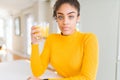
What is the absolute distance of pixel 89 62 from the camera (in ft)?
2.56

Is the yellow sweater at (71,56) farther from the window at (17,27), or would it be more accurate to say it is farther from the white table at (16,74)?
the window at (17,27)

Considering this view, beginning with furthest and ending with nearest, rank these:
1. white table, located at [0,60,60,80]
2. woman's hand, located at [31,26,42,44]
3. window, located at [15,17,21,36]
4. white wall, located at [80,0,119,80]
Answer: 1. window, located at [15,17,21,36]
2. white wall, located at [80,0,119,80]
3. white table, located at [0,60,60,80]
4. woman's hand, located at [31,26,42,44]

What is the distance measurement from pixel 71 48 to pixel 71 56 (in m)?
0.05

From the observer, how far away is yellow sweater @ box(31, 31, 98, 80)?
78cm

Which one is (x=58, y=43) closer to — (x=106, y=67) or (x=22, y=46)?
(x=106, y=67)

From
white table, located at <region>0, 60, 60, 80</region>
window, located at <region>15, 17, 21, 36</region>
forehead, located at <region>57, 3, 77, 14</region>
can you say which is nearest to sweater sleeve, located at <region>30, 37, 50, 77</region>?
white table, located at <region>0, 60, 60, 80</region>

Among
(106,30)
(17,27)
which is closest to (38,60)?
(106,30)

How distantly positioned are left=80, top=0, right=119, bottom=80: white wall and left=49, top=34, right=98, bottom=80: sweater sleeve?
6.65ft

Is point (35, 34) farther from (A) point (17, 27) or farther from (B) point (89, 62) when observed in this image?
(A) point (17, 27)

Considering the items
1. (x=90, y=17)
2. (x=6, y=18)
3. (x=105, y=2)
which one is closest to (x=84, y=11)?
(x=90, y=17)

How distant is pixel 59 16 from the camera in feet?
2.74

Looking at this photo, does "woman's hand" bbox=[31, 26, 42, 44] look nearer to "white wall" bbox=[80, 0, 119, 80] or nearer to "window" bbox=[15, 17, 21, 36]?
"white wall" bbox=[80, 0, 119, 80]

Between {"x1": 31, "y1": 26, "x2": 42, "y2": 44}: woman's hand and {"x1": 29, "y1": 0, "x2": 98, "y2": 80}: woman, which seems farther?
{"x1": 31, "y1": 26, "x2": 42, "y2": 44}: woman's hand

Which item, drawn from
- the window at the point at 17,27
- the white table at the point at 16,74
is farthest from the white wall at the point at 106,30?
the window at the point at 17,27
